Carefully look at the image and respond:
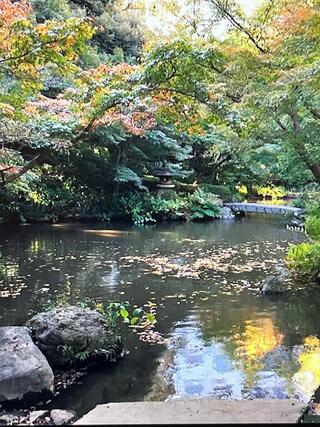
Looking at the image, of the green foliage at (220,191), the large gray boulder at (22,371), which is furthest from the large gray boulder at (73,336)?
the green foliage at (220,191)

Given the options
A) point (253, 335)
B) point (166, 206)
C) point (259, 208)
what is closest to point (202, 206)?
point (166, 206)

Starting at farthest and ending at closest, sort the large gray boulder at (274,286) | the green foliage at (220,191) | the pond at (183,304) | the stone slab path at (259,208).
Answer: the green foliage at (220,191) < the stone slab path at (259,208) < the large gray boulder at (274,286) < the pond at (183,304)

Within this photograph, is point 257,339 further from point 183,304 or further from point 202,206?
point 202,206

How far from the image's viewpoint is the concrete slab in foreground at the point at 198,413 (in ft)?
7.92

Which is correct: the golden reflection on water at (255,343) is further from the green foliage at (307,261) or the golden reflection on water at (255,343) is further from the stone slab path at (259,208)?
the stone slab path at (259,208)

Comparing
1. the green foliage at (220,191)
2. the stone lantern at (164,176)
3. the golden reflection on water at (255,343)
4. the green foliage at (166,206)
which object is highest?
the stone lantern at (164,176)

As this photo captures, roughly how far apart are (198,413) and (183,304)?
4720 millimetres

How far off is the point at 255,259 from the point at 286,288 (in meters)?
3.04

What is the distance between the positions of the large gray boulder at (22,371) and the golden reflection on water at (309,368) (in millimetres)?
2359

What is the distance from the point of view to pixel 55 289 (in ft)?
26.6

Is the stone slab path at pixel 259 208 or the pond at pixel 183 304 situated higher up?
the stone slab path at pixel 259 208

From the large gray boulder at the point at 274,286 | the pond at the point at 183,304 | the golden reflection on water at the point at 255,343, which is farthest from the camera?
the large gray boulder at the point at 274,286

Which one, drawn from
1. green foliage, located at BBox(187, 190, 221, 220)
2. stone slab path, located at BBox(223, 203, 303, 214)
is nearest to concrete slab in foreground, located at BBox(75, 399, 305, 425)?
green foliage, located at BBox(187, 190, 221, 220)

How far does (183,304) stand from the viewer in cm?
731
